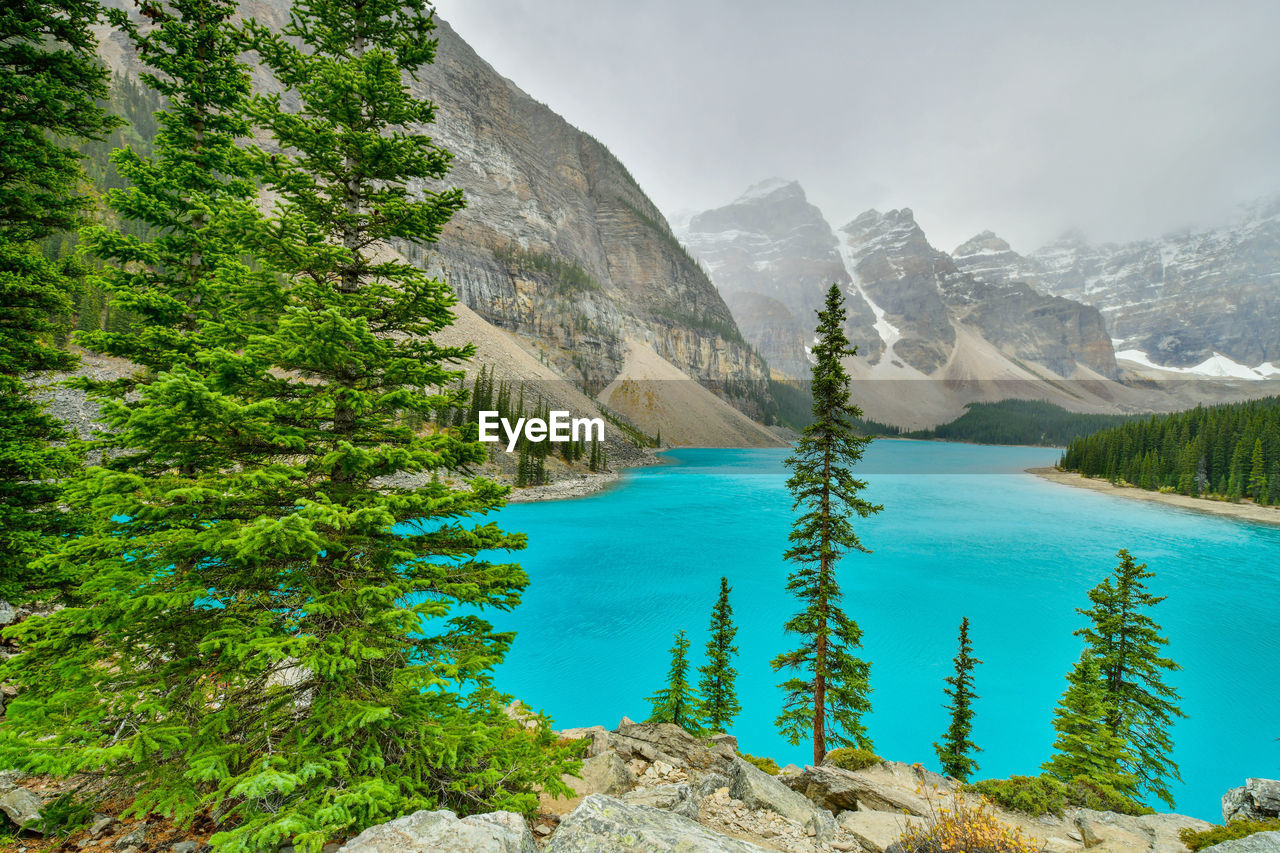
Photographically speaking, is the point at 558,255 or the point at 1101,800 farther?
the point at 558,255

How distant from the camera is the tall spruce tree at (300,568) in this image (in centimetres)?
430

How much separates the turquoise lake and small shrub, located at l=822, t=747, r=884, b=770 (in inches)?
244

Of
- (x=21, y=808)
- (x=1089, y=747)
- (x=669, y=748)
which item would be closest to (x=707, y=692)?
(x=669, y=748)

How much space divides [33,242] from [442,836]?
14694 millimetres

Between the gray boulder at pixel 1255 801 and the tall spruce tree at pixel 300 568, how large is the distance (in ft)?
39.6

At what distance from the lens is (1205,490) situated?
72.8 meters

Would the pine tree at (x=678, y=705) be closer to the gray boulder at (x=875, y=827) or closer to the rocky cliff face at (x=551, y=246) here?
the gray boulder at (x=875, y=827)

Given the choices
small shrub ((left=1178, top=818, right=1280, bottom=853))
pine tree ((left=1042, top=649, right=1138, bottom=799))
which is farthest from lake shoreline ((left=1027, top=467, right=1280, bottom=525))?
small shrub ((left=1178, top=818, right=1280, bottom=853))

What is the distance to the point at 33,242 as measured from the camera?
9.77m

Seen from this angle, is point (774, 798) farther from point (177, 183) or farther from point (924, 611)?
point (924, 611)

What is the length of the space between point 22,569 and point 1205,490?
120 meters

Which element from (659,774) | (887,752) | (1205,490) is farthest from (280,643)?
(1205,490)

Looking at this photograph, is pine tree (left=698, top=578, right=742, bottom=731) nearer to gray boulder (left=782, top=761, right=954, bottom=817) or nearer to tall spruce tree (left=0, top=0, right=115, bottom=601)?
gray boulder (left=782, top=761, right=954, bottom=817)

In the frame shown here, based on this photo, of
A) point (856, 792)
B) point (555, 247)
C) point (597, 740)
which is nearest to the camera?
point (856, 792)
